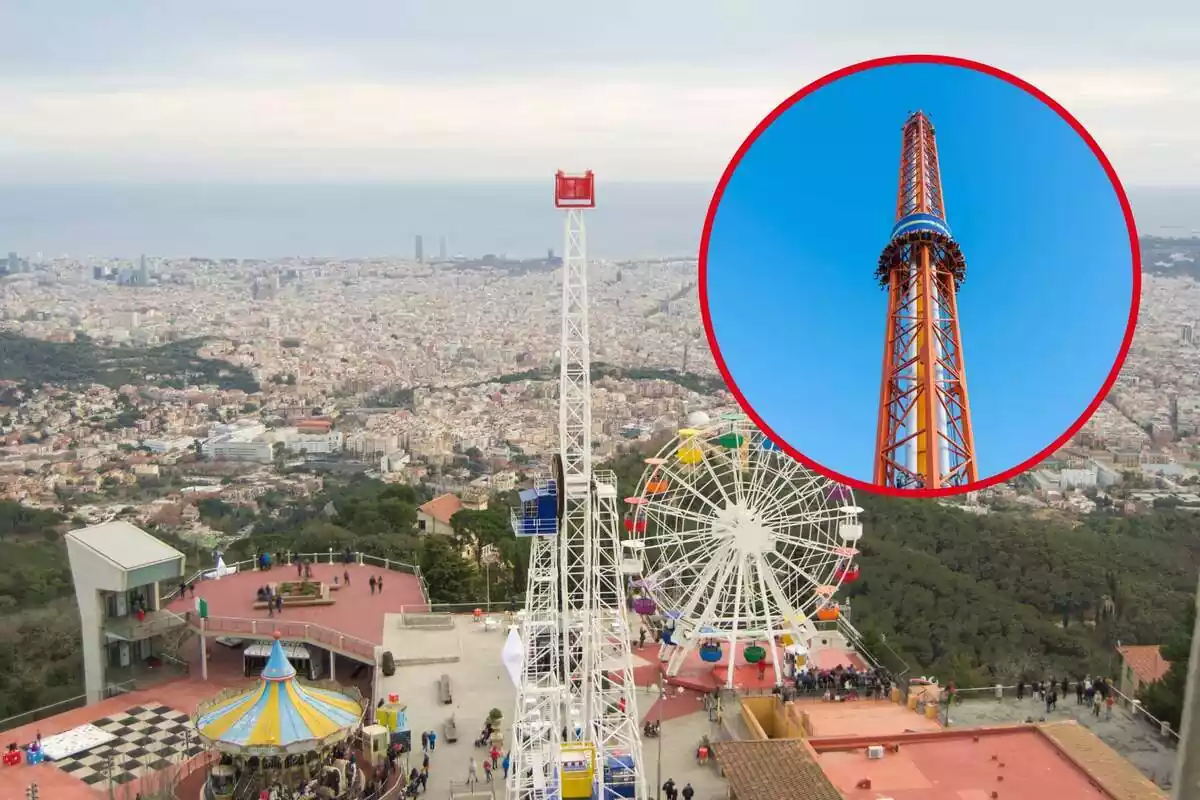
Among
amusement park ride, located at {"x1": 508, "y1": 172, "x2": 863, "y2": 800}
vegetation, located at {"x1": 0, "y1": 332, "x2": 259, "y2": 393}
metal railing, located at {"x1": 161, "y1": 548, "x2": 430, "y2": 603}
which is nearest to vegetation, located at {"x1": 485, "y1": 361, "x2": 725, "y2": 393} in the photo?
vegetation, located at {"x1": 0, "y1": 332, "x2": 259, "y2": 393}

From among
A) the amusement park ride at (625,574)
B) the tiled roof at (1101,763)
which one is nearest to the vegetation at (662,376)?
the amusement park ride at (625,574)

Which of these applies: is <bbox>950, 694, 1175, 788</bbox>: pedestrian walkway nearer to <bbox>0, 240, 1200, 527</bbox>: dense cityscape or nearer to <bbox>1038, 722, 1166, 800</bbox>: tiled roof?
<bbox>1038, 722, 1166, 800</bbox>: tiled roof

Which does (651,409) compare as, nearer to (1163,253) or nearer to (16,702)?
(1163,253)

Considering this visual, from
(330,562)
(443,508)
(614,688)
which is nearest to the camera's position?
(614,688)

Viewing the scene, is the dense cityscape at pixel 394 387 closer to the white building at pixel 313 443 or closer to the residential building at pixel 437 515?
the white building at pixel 313 443

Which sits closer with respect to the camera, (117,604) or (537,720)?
(537,720)

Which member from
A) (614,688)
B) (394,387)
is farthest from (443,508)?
(394,387)

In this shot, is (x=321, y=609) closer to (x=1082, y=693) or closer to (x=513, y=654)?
(x=513, y=654)
